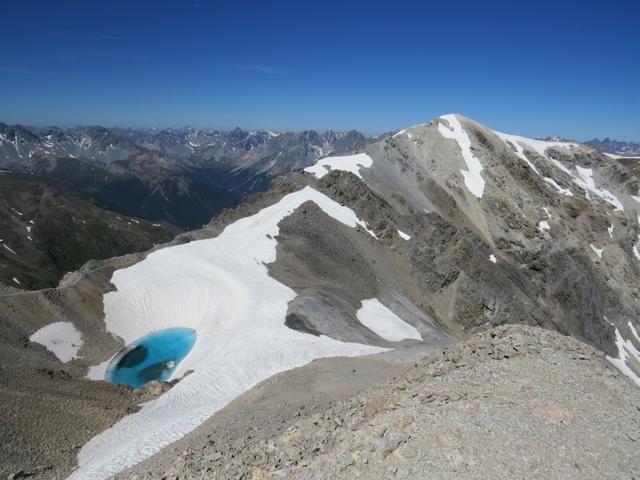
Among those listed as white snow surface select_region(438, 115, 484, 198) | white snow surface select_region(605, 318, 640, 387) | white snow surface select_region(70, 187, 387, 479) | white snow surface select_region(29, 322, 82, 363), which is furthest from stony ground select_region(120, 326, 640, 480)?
white snow surface select_region(438, 115, 484, 198)

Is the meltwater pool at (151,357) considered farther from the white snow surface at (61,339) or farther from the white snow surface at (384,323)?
the white snow surface at (384,323)

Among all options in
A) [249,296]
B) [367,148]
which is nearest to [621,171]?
[367,148]

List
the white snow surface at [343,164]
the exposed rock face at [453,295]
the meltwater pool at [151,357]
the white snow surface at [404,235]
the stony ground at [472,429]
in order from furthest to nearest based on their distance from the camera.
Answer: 1. the white snow surface at [343,164]
2. the white snow surface at [404,235]
3. the meltwater pool at [151,357]
4. the exposed rock face at [453,295]
5. the stony ground at [472,429]

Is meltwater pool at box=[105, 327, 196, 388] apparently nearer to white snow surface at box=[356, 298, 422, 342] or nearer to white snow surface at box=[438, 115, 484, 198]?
white snow surface at box=[356, 298, 422, 342]

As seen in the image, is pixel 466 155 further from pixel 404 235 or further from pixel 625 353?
pixel 625 353

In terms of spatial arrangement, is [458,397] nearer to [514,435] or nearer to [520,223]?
[514,435]

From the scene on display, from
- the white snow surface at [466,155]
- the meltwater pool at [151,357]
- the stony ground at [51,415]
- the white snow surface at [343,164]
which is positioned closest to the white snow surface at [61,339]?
the meltwater pool at [151,357]
